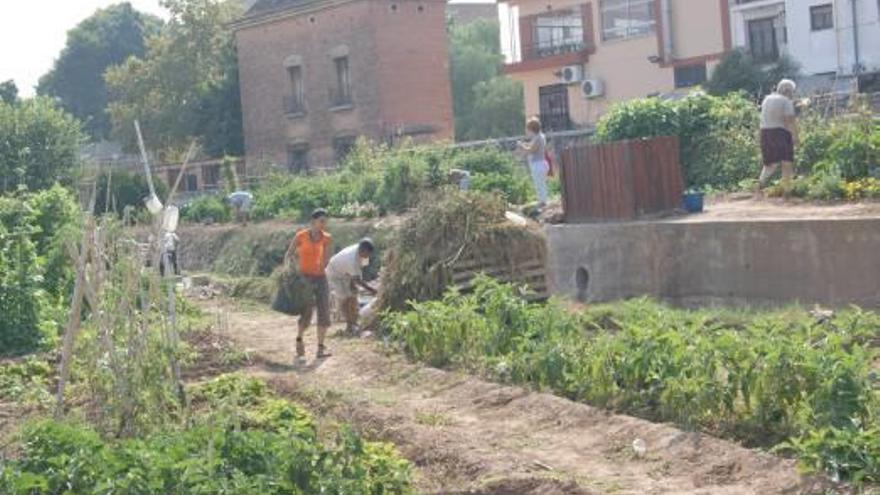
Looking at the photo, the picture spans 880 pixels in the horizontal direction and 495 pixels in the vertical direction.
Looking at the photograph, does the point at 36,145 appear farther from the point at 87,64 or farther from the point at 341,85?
the point at 87,64

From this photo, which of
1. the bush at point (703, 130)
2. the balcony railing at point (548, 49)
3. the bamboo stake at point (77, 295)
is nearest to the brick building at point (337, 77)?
the balcony railing at point (548, 49)

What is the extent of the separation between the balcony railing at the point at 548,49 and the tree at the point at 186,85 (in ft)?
32.2

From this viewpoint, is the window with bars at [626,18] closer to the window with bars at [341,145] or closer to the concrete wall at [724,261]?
the window with bars at [341,145]

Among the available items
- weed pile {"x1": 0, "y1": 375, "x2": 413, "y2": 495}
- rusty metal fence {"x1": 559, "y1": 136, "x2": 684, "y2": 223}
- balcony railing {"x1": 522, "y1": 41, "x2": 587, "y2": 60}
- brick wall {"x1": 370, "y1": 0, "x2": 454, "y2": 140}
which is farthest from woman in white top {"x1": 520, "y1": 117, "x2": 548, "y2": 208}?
balcony railing {"x1": 522, "y1": 41, "x2": 587, "y2": 60}

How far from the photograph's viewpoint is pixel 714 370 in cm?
1083

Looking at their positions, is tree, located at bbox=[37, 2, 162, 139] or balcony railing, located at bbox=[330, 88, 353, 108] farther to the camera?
tree, located at bbox=[37, 2, 162, 139]

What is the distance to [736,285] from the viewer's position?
57.3 feet

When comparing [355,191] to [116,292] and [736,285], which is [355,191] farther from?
[116,292]

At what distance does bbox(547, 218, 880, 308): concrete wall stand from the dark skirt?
2113 millimetres

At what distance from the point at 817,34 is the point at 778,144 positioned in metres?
23.6

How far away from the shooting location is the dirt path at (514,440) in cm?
972

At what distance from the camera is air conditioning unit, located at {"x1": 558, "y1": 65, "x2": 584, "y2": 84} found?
4916 cm

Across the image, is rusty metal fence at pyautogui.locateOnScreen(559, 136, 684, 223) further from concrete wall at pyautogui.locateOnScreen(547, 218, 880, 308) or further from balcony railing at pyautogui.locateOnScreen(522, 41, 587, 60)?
balcony railing at pyautogui.locateOnScreen(522, 41, 587, 60)

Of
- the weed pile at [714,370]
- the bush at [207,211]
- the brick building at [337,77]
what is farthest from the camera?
the brick building at [337,77]
